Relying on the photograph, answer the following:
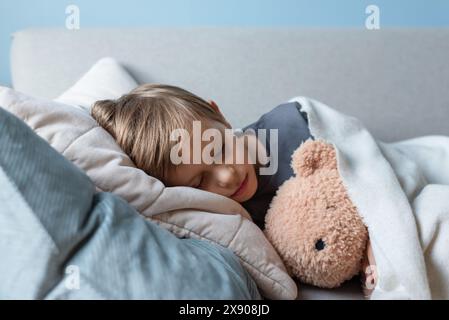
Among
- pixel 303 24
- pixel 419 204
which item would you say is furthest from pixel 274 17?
pixel 419 204

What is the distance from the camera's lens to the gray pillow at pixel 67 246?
0.56 metres

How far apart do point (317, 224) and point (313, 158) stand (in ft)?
0.42

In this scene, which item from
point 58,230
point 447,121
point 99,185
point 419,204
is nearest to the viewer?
point 58,230

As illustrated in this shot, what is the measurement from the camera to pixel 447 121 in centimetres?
120

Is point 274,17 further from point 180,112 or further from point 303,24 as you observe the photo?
point 180,112

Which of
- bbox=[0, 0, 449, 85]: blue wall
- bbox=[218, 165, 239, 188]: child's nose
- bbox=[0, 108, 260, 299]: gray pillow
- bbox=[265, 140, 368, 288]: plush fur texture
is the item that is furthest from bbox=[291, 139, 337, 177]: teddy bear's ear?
bbox=[0, 0, 449, 85]: blue wall

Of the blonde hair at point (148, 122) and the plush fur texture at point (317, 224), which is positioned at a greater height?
the blonde hair at point (148, 122)

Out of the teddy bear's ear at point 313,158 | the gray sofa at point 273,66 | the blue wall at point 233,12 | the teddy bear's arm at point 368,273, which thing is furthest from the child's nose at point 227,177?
the blue wall at point 233,12

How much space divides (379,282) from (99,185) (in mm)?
447

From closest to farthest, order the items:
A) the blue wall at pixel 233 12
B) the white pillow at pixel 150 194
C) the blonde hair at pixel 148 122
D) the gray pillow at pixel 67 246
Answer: the gray pillow at pixel 67 246, the white pillow at pixel 150 194, the blonde hair at pixel 148 122, the blue wall at pixel 233 12

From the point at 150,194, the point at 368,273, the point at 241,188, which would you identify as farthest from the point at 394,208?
the point at 150,194

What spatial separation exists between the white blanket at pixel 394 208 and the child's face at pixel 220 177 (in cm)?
17

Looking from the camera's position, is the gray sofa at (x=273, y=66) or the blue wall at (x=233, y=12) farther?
the blue wall at (x=233, y=12)

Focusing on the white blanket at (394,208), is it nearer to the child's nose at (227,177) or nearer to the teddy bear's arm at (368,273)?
the teddy bear's arm at (368,273)
